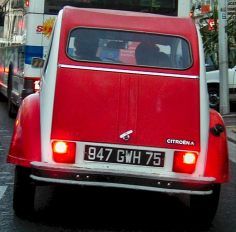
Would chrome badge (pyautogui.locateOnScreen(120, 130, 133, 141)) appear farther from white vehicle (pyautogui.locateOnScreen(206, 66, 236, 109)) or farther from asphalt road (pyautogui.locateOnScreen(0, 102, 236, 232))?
white vehicle (pyautogui.locateOnScreen(206, 66, 236, 109))

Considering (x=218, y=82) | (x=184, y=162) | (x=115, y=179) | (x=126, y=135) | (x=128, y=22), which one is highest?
(x=128, y=22)

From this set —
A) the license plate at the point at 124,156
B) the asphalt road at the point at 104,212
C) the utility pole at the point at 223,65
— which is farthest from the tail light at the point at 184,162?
the utility pole at the point at 223,65

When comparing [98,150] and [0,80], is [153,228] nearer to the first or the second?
[98,150]

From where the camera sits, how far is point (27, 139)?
235 inches

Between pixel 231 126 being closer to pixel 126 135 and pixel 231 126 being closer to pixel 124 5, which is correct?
pixel 124 5

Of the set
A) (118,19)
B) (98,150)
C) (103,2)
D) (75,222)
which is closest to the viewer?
(98,150)

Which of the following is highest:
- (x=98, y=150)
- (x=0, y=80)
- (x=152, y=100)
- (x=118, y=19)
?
(x=118, y=19)

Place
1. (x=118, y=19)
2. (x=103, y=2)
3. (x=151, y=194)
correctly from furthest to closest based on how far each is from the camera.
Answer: (x=103, y=2) → (x=151, y=194) → (x=118, y=19)

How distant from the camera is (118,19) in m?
6.78

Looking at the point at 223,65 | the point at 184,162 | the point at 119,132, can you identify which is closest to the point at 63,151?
the point at 119,132

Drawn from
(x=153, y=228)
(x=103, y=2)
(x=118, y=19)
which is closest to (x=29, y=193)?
(x=153, y=228)

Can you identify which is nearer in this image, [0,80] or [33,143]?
[33,143]

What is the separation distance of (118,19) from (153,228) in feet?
7.02

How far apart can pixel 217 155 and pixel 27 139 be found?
1.73 meters
